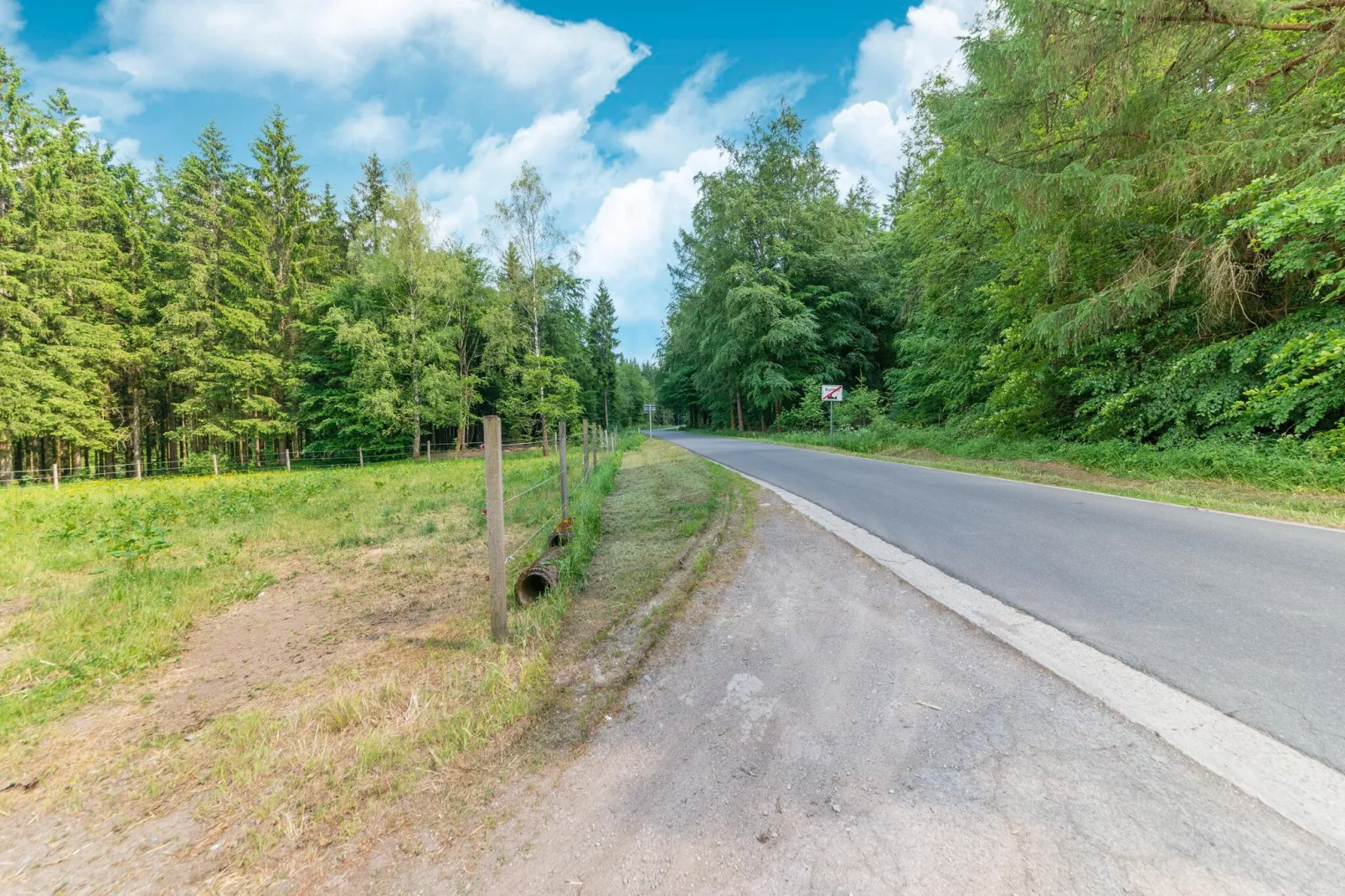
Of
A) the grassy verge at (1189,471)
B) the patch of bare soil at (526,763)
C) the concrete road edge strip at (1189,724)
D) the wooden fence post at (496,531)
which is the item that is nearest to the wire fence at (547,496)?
the wooden fence post at (496,531)

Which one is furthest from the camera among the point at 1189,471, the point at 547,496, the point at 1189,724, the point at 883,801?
the point at 547,496

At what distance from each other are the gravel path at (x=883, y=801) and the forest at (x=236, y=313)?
22.4 meters

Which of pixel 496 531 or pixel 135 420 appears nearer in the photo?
pixel 496 531

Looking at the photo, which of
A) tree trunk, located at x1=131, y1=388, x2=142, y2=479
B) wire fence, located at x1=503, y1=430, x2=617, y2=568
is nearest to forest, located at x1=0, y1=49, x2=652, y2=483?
tree trunk, located at x1=131, y1=388, x2=142, y2=479

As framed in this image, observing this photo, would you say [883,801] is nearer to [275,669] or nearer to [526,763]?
[526,763]

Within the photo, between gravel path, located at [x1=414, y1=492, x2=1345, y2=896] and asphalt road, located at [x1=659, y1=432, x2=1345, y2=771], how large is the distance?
0.72 metres

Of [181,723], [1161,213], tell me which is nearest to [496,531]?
[181,723]

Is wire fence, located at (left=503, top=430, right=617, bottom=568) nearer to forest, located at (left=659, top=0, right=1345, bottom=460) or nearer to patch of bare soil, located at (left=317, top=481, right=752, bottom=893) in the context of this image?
patch of bare soil, located at (left=317, top=481, right=752, bottom=893)

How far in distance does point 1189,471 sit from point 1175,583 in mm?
6192

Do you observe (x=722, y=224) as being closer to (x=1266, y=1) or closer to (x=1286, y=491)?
(x=1266, y=1)

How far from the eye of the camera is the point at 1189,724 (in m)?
2.12

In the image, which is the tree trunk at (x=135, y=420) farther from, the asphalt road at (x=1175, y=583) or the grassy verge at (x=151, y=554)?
the asphalt road at (x=1175, y=583)

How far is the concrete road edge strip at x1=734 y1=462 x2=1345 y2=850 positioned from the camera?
1.69 metres

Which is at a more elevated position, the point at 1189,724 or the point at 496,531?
the point at 496,531
